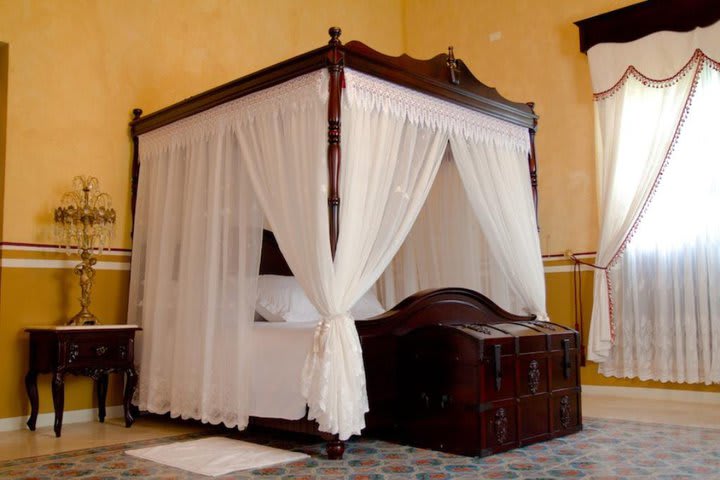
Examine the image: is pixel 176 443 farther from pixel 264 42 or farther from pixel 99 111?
pixel 264 42

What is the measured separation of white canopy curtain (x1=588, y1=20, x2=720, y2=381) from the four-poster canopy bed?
126cm

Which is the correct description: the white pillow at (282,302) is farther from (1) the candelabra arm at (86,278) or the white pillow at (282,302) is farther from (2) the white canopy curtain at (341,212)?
(1) the candelabra arm at (86,278)

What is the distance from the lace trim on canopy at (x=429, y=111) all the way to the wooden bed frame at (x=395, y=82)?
0.04 metres

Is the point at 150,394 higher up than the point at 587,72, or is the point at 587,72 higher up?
the point at 587,72

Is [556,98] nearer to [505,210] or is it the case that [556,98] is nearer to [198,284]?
[505,210]

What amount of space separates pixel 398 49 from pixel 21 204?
4.36m

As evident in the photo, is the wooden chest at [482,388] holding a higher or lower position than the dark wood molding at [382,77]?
lower

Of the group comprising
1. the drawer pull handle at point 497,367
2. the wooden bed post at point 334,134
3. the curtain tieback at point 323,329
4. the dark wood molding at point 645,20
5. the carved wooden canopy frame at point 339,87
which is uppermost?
the dark wood molding at point 645,20

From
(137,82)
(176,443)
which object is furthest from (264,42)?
(176,443)

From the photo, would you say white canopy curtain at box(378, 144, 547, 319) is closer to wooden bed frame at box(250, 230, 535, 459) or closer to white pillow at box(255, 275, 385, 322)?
white pillow at box(255, 275, 385, 322)

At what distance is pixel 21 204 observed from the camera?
478cm

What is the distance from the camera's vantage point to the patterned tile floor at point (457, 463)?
3309 millimetres

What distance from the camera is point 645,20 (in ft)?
19.4

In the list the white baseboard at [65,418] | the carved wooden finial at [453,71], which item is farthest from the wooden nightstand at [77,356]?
the carved wooden finial at [453,71]
